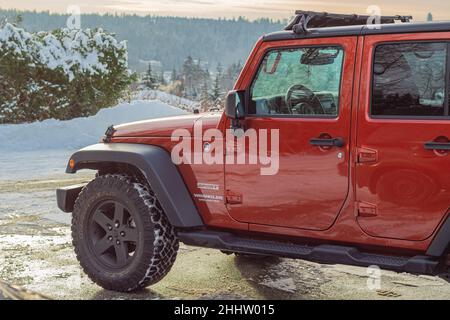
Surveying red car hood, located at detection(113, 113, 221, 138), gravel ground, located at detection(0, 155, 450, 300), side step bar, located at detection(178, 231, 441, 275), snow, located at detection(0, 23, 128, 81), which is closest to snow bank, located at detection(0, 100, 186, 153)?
snow, located at detection(0, 23, 128, 81)

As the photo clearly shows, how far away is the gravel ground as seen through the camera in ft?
16.6

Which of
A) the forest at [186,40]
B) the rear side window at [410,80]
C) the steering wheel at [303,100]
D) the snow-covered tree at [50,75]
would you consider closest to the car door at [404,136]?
the rear side window at [410,80]

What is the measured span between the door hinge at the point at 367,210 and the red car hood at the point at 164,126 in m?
1.25

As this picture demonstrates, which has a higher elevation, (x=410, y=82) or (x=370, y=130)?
(x=410, y=82)

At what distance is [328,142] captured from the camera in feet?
14.0

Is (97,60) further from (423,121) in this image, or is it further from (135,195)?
(423,121)

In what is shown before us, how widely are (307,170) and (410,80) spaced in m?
0.87

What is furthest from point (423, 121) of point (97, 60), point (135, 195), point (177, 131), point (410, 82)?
point (97, 60)

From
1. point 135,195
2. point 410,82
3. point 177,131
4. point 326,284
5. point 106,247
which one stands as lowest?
point 326,284

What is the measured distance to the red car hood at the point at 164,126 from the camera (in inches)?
193

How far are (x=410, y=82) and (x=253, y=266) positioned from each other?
243 cm

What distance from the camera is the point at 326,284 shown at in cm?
534
